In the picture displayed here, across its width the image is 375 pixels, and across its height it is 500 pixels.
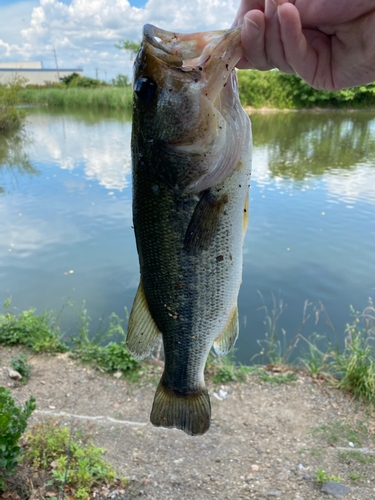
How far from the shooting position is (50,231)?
8984 mm

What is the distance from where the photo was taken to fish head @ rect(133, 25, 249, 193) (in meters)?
1.35

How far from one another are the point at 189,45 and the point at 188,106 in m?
0.27

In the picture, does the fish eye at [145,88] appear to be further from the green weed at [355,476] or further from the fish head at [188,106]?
the green weed at [355,476]

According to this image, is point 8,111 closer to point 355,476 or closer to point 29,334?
point 29,334

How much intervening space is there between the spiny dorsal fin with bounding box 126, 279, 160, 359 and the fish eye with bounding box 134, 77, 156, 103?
2.73ft

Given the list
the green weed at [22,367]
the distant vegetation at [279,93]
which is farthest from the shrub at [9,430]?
the distant vegetation at [279,93]

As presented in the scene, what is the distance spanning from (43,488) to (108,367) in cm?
178

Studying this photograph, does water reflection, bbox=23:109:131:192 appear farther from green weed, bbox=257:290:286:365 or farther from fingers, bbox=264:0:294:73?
fingers, bbox=264:0:294:73

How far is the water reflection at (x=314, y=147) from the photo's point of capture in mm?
14109

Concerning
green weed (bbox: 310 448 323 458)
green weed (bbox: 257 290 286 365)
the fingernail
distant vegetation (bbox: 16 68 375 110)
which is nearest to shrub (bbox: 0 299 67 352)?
green weed (bbox: 257 290 286 365)

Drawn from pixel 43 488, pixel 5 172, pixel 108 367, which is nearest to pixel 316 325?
pixel 108 367

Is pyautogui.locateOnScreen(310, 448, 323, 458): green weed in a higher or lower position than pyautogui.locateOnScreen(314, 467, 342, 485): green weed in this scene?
lower

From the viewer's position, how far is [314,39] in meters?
1.48

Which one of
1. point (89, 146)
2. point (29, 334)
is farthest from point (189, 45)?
point (89, 146)
